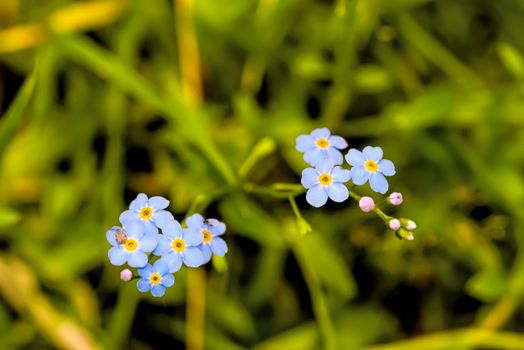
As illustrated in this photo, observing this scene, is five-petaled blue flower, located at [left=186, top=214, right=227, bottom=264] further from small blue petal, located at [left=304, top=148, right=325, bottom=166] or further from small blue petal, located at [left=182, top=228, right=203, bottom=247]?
small blue petal, located at [left=304, top=148, right=325, bottom=166]

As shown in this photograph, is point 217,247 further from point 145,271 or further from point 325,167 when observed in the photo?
point 325,167

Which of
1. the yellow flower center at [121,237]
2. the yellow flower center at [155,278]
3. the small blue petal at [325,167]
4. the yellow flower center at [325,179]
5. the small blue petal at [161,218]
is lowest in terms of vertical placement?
the yellow flower center at [155,278]

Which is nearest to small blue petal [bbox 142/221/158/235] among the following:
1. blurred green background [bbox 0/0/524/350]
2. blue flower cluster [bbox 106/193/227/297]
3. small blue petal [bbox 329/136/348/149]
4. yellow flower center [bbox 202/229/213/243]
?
blue flower cluster [bbox 106/193/227/297]

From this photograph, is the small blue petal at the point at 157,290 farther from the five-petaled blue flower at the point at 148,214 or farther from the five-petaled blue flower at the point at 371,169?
the five-petaled blue flower at the point at 371,169

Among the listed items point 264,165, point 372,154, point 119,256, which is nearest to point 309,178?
point 372,154

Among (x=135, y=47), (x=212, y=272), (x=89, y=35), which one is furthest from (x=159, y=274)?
(x=89, y=35)

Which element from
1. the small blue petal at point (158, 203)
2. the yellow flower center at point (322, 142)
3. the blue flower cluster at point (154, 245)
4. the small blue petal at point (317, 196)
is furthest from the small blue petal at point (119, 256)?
the yellow flower center at point (322, 142)

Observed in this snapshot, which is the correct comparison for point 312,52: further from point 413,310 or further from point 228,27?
point 413,310
